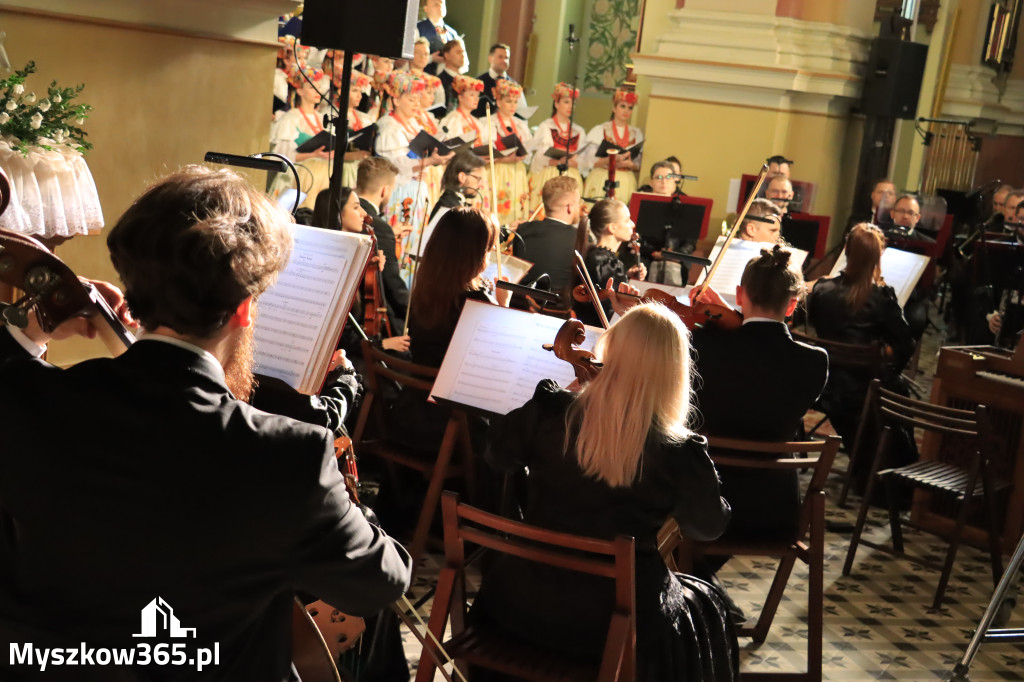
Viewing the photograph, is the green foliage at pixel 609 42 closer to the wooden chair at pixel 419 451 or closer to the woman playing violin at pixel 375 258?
the woman playing violin at pixel 375 258

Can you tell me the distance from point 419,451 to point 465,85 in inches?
247

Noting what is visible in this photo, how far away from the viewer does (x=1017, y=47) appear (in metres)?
15.5

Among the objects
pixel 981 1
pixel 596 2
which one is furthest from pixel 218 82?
pixel 981 1

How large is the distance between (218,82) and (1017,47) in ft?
44.9

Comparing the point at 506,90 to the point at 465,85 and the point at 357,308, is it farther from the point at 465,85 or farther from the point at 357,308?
the point at 357,308

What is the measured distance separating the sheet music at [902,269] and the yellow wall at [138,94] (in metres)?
3.27

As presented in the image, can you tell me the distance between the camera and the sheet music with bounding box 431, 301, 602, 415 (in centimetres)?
335

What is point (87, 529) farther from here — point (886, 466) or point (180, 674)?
point (886, 466)

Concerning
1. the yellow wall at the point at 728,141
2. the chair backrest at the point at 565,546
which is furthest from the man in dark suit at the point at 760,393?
the yellow wall at the point at 728,141

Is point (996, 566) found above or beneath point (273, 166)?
beneath

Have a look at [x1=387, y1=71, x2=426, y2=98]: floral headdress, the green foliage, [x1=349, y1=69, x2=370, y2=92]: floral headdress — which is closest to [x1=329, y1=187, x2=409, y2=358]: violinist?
[x1=349, y1=69, x2=370, y2=92]: floral headdress

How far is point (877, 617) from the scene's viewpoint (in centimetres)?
418

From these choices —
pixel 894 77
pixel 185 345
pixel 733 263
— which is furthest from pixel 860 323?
pixel 894 77

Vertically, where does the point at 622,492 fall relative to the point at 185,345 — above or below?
below
